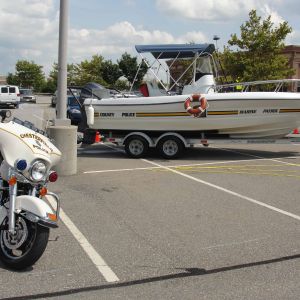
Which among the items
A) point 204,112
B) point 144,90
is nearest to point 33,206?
point 204,112

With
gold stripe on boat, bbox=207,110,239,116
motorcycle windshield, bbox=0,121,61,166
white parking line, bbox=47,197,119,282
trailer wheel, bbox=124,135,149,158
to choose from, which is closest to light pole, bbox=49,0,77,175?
trailer wheel, bbox=124,135,149,158

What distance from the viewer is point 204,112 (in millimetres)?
12406

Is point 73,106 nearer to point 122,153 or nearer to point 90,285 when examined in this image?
point 122,153

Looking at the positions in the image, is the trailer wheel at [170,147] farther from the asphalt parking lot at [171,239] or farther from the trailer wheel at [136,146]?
the asphalt parking lot at [171,239]

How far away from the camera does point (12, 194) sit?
14.9 feet

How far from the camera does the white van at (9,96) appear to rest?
44281 mm

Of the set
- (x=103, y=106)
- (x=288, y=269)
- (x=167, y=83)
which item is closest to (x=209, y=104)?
(x=167, y=83)

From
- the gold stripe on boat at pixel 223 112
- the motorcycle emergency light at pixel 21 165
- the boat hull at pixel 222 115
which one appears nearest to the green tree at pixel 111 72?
the boat hull at pixel 222 115

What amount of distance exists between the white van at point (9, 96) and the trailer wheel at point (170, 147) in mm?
33788

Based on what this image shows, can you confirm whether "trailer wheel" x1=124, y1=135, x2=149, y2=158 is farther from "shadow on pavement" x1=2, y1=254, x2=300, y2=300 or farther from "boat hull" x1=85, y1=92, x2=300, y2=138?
"shadow on pavement" x1=2, y1=254, x2=300, y2=300

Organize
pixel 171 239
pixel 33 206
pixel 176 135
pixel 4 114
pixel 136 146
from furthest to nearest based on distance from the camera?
pixel 136 146 → pixel 176 135 → pixel 171 239 → pixel 4 114 → pixel 33 206

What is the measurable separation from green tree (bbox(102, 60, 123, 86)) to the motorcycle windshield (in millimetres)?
52588

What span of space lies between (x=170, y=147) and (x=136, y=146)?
919 mm

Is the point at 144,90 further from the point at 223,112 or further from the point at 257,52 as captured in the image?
the point at 257,52
